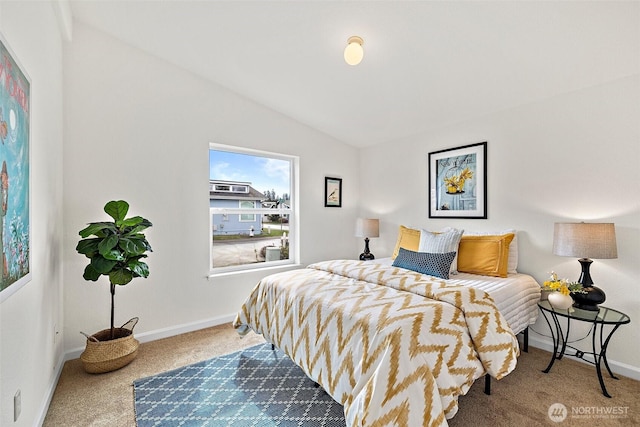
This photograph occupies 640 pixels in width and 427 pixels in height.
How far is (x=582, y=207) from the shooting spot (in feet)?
8.19

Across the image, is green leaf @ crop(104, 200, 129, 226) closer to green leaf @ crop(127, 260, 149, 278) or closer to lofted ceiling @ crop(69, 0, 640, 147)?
green leaf @ crop(127, 260, 149, 278)

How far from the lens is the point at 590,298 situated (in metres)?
2.19

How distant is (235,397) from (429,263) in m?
1.81

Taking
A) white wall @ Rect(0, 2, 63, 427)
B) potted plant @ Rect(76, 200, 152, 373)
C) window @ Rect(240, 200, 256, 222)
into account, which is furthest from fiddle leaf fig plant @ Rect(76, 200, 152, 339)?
window @ Rect(240, 200, 256, 222)

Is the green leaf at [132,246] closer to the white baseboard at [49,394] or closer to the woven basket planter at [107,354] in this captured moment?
the woven basket planter at [107,354]

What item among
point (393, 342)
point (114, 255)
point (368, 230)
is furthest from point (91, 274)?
point (368, 230)

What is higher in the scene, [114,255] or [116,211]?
[116,211]

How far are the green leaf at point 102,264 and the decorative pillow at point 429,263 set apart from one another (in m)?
2.37

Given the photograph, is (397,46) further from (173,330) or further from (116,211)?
(173,330)

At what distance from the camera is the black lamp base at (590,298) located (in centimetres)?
218

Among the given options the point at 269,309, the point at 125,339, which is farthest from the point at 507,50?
the point at 125,339

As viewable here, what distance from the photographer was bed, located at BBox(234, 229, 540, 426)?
4.55 feet

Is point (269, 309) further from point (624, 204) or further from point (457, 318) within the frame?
point (624, 204)
